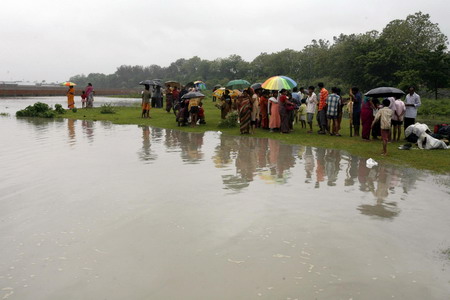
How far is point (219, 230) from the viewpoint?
16.2ft

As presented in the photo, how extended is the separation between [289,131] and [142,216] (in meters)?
10.1

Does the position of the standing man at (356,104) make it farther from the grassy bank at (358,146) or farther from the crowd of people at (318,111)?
the grassy bank at (358,146)

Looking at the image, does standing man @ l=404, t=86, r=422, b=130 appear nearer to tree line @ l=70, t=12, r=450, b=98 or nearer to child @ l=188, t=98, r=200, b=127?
child @ l=188, t=98, r=200, b=127

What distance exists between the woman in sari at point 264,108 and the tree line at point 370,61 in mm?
24907

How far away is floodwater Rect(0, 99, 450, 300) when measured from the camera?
3678 millimetres

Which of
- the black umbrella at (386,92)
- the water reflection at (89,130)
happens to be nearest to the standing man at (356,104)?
the black umbrella at (386,92)

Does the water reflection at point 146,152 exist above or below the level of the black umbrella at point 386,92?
below

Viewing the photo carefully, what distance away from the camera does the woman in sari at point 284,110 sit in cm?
1408

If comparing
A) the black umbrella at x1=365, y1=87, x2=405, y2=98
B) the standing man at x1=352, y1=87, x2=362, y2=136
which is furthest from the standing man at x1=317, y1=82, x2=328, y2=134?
the black umbrella at x1=365, y1=87, x2=405, y2=98

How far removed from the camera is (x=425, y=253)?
4.36 meters

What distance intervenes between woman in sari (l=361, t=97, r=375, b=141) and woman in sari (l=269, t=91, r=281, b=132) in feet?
10.2

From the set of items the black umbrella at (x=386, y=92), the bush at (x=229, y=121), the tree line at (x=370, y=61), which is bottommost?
the bush at (x=229, y=121)

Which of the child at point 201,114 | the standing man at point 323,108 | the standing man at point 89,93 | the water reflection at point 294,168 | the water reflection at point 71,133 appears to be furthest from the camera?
the standing man at point 89,93

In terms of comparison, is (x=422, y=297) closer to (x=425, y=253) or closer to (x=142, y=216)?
(x=425, y=253)
